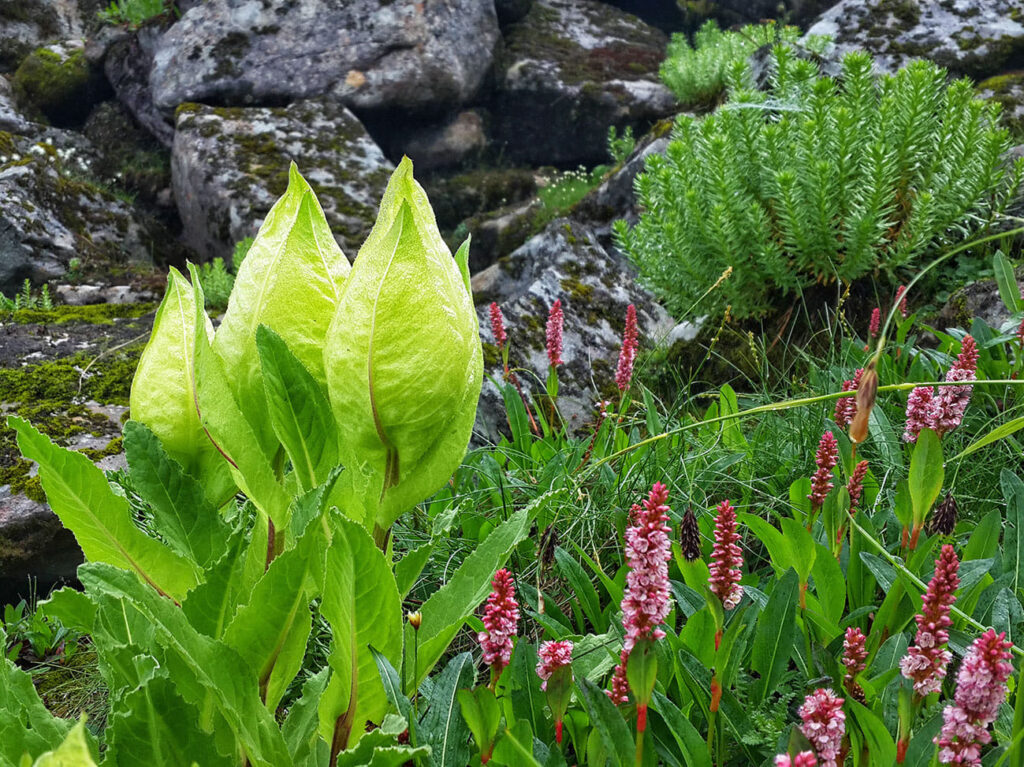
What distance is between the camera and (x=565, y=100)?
9594mm

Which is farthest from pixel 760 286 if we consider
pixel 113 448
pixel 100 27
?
pixel 100 27

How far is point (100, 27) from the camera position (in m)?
9.86

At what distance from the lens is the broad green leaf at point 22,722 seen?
36.7 inches

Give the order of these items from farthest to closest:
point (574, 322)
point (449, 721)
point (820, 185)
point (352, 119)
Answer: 1. point (352, 119)
2. point (574, 322)
3. point (820, 185)
4. point (449, 721)

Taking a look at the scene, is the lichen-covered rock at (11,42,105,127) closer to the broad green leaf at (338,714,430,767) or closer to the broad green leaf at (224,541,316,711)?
the broad green leaf at (224,541,316,711)

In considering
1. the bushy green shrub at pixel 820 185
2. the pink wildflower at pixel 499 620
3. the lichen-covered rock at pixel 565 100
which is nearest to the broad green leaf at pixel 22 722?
the pink wildflower at pixel 499 620

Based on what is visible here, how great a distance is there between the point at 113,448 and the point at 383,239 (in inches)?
91.0

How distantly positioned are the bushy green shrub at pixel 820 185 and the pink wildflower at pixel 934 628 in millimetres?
2250

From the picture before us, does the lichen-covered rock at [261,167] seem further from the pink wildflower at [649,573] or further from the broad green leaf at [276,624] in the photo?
the pink wildflower at [649,573]

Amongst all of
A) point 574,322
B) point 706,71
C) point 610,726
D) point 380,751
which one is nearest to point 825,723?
point 610,726

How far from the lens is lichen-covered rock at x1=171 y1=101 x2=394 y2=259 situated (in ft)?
23.6

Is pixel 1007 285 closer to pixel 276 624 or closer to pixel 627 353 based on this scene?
pixel 627 353

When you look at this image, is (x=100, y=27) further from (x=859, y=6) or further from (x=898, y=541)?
(x=898, y=541)

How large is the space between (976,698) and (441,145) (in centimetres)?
903
